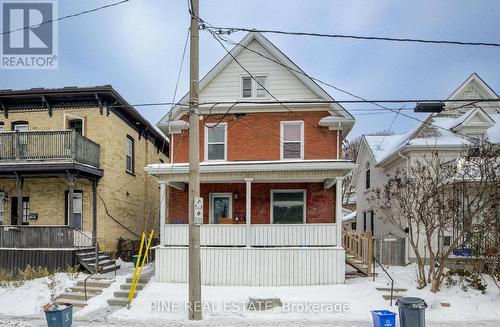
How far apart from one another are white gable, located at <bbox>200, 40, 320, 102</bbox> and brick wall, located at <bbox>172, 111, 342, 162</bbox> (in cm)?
80

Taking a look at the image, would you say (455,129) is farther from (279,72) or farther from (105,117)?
(105,117)

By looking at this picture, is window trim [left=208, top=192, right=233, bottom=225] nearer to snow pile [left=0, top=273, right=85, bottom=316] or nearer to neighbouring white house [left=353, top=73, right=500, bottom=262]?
snow pile [left=0, top=273, right=85, bottom=316]

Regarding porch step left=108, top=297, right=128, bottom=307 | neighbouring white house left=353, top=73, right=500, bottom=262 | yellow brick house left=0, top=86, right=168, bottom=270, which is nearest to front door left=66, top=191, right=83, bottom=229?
yellow brick house left=0, top=86, right=168, bottom=270

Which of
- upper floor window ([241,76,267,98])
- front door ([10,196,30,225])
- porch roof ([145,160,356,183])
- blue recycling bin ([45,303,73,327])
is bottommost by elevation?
blue recycling bin ([45,303,73,327])

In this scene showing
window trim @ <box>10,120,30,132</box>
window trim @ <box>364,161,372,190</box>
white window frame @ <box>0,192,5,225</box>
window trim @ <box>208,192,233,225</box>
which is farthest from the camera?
window trim @ <box>364,161,372,190</box>

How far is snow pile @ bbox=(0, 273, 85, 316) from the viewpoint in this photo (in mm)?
10562

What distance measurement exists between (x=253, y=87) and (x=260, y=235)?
6.03 meters

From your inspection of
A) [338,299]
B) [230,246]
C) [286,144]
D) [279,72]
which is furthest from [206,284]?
[279,72]

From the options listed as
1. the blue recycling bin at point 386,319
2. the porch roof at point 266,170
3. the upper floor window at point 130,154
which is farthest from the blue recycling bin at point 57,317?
the upper floor window at point 130,154

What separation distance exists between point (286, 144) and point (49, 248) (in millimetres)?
9733

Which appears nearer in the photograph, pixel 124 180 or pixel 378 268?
pixel 378 268

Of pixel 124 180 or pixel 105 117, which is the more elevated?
pixel 105 117

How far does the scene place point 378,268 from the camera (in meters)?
14.8

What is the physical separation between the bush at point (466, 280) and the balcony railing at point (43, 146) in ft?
44.7
